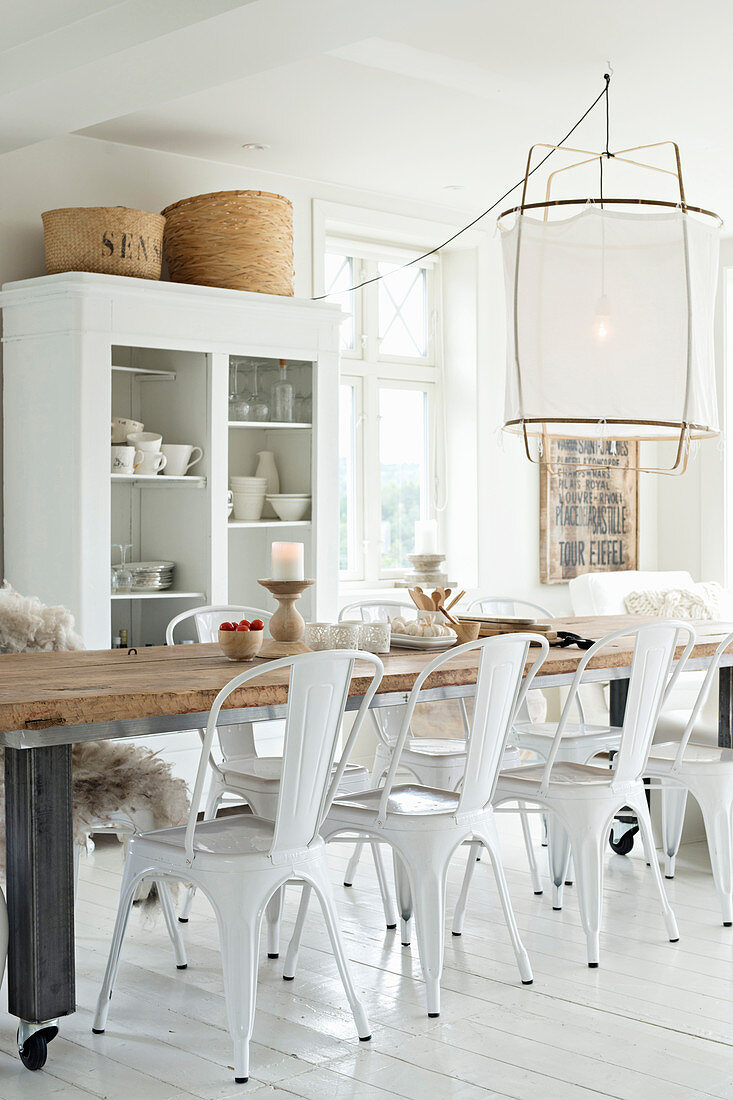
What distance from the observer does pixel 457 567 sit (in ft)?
20.4

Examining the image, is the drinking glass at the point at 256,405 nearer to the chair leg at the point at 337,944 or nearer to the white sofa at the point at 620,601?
the white sofa at the point at 620,601

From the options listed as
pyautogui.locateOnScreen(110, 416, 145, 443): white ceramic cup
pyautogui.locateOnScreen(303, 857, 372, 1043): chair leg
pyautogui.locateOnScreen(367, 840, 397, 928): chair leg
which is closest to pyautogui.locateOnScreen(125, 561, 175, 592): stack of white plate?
pyautogui.locateOnScreen(110, 416, 145, 443): white ceramic cup

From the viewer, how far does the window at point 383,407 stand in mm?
5922

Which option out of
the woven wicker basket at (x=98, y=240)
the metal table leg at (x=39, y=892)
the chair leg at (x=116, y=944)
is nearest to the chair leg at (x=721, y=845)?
the chair leg at (x=116, y=944)

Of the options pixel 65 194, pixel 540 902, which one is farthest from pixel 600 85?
pixel 540 902

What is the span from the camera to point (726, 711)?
3994 millimetres

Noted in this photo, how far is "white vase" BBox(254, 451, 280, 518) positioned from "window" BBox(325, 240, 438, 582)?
3.03 feet

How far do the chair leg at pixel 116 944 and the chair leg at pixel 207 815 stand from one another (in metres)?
0.62

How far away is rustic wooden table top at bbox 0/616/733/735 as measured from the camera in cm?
240

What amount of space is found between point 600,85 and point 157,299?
1.71 meters

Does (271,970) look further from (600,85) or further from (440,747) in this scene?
(600,85)

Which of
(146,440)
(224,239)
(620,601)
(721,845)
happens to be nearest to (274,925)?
(721,845)

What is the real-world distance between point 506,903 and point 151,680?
3.22ft

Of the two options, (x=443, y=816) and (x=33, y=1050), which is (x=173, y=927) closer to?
(x=33, y=1050)
